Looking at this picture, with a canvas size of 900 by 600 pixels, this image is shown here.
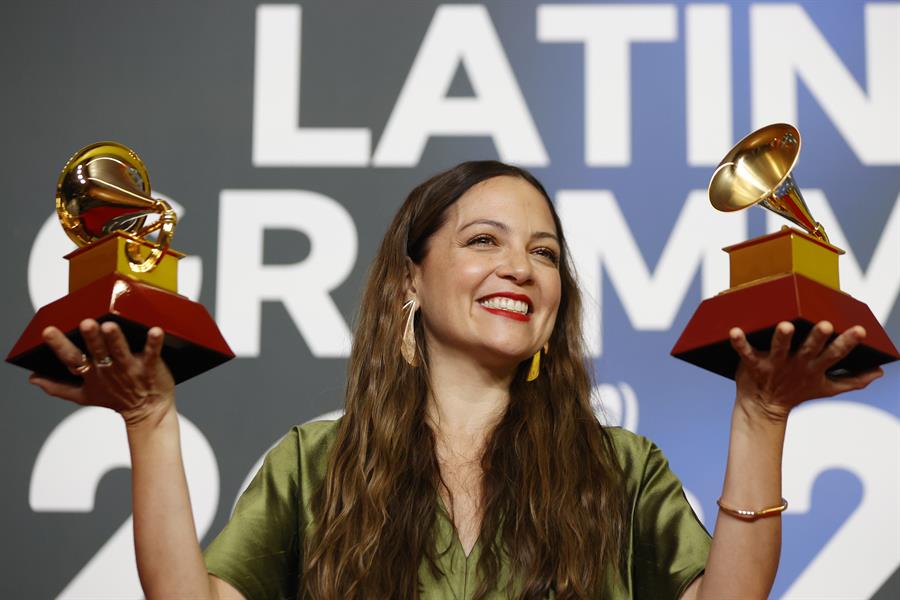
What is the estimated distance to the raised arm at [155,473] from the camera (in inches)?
78.3

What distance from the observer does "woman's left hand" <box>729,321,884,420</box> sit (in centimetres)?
186

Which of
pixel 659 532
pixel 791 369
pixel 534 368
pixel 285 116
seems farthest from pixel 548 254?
pixel 285 116

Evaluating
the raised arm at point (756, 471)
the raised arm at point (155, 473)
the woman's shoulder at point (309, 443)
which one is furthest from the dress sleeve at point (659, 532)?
the raised arm at point (155, 473)

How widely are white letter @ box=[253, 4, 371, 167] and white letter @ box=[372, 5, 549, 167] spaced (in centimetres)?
10

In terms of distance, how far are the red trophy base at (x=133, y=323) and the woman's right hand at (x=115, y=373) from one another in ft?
0.10

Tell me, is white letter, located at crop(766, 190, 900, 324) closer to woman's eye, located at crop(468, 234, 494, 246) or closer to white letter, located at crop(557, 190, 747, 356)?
white letter, located at crop(557, 190, 747, 356)

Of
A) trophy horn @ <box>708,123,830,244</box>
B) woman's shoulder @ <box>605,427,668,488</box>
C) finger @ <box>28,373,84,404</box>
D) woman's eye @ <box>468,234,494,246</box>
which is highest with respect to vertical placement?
trophy horn @ <box>708,123,830,244</box>

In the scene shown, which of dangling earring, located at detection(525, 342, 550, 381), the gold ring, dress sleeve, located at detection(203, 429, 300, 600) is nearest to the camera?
the gold ring

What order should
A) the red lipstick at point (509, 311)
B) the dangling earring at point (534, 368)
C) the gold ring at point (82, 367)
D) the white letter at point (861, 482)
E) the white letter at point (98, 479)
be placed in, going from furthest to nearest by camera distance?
1. the white letter at point (98, 479)
2. the white letter at point (861, 482)
3. the dangling earring at point (534, 368)
4. the red lipstick at point (509, 311)
5. the gold ring at point (82, 367)

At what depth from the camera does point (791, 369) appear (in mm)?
1914

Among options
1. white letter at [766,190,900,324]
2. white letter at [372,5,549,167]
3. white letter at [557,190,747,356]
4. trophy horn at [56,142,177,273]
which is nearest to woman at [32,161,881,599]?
trophy horn at [56,142,177,273]

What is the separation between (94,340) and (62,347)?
5cm

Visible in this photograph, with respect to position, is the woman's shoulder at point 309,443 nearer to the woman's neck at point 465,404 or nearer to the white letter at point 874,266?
the woman's neck at point 465,404

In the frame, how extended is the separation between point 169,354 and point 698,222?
1665mm
